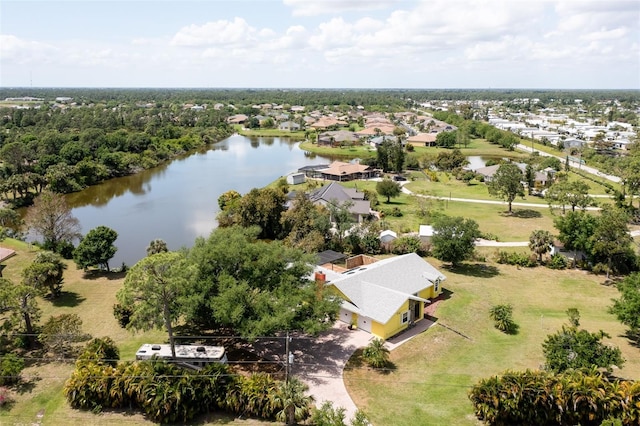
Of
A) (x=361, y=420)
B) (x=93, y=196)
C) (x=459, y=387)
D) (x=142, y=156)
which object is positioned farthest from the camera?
(x=142, y=156)

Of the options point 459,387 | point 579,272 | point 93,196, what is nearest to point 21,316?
point 459,387

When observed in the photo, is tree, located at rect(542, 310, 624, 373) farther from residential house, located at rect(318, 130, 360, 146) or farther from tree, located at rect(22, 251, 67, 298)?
residential house, located at rect(318, 130, 360, 146)

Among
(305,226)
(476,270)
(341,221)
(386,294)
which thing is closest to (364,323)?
(386,294)

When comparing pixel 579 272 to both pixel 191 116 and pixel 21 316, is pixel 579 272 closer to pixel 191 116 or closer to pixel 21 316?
pixel 21 316

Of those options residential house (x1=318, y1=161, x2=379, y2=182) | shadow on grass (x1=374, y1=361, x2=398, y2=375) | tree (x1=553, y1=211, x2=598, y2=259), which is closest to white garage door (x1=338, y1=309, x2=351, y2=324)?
shadow on grass (x1=374, y1=361, x2=398, y2=375)

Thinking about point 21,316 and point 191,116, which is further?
point 191,116

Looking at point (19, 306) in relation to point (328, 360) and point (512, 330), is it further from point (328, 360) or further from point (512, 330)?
point (512, 330)
